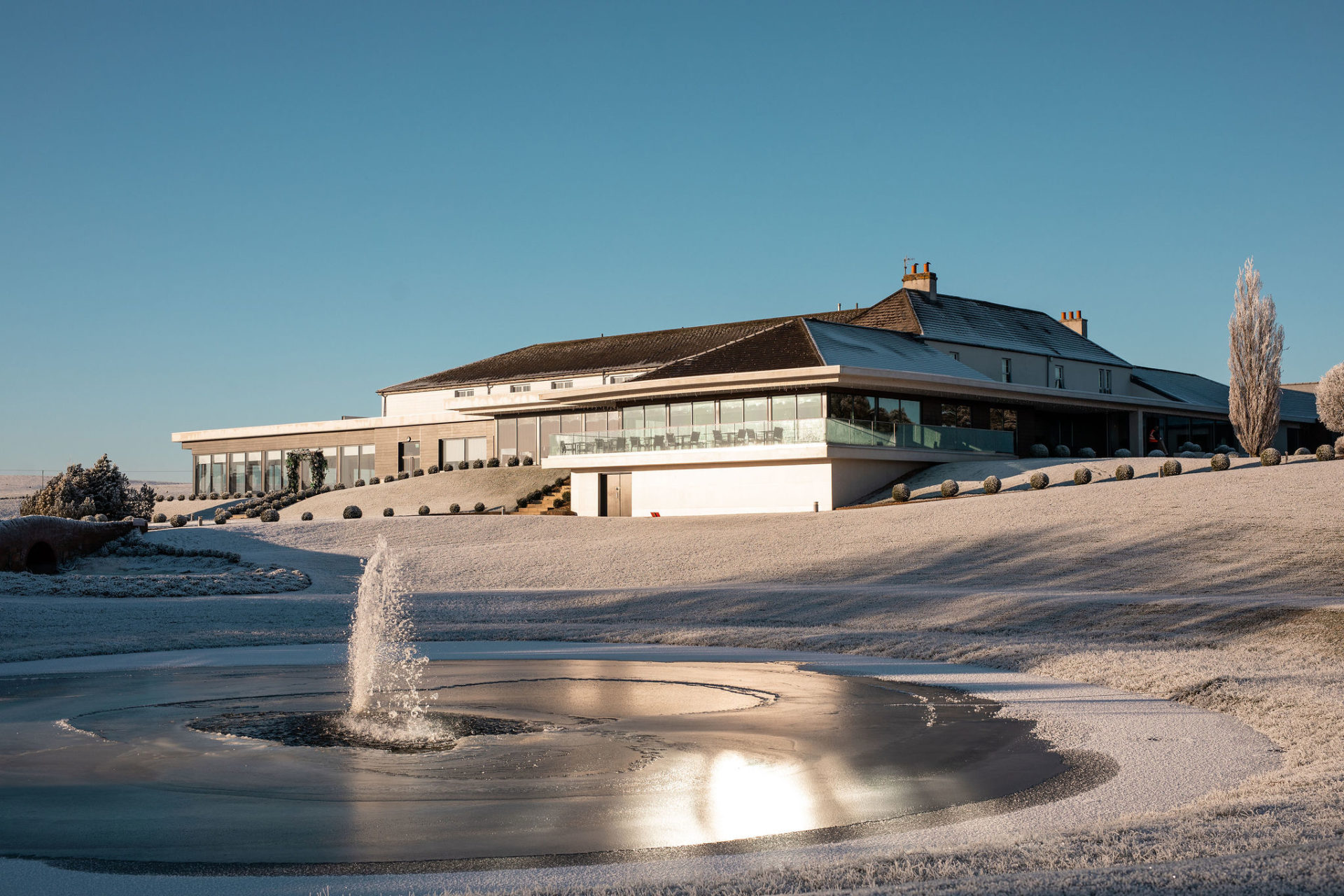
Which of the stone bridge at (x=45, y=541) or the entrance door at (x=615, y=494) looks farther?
the entrance door at (x=615, y=494)

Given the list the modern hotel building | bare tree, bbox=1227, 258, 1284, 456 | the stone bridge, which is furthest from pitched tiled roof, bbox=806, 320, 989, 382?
the stone bridge

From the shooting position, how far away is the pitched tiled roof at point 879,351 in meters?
43.3

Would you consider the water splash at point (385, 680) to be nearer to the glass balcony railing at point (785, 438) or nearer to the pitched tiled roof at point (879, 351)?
the glass balcony railing at point (785, 438)

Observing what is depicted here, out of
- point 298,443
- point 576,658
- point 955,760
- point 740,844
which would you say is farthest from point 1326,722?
point 298,443

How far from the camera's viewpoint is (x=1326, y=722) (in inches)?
407

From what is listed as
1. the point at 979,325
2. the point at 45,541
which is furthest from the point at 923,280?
the point at 45,541

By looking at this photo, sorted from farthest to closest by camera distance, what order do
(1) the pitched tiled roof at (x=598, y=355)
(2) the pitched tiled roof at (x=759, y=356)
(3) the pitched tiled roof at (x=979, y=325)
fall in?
(1) the pitched tiled roof at (x=598, y=355) < (3) the pitched tiled roof at (x=979, y=325) < (2) the pitched tiled roof at (x=759, y=356)

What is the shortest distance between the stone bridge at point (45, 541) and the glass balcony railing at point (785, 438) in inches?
672

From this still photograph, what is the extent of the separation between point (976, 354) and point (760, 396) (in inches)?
573

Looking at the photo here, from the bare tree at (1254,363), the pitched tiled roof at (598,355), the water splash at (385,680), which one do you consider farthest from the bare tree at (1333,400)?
the water splash at (385,680)

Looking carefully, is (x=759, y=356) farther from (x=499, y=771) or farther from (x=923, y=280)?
(x=499, y=771)

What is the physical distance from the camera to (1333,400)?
54.8m

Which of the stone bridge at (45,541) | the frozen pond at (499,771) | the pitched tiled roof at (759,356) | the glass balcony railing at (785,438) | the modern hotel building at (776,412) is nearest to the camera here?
the frozen pond at (499,771)

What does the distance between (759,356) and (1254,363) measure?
1706 centimetres
